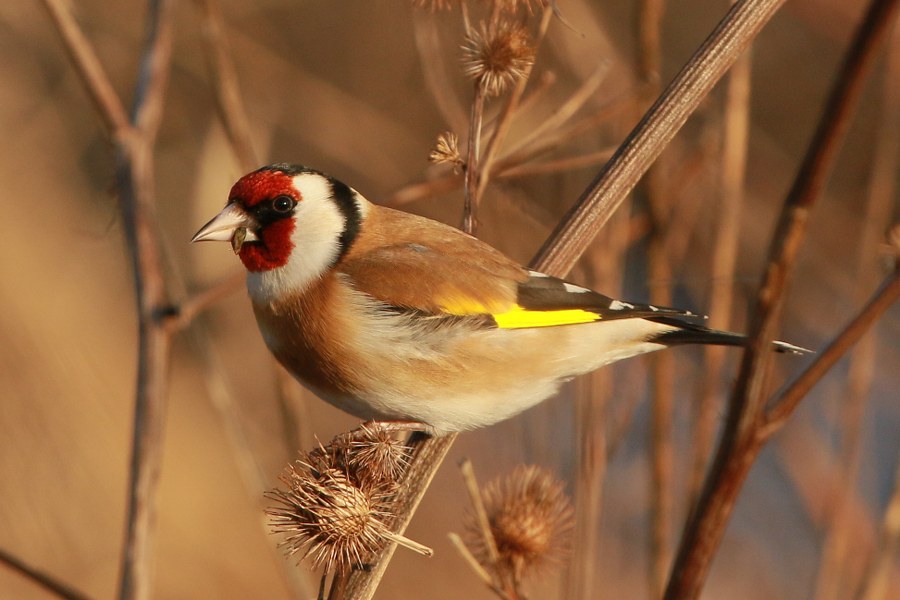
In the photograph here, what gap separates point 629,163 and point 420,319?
0.79 meters

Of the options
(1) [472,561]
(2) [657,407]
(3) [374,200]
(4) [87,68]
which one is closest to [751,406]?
(1) [472,561]

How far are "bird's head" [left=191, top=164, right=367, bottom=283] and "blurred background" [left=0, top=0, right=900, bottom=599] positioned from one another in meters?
0.20

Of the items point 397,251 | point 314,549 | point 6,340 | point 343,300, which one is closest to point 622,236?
point 397,251

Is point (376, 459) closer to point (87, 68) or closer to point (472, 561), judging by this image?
point (472, 561)

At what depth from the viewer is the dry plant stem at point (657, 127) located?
1.83 m

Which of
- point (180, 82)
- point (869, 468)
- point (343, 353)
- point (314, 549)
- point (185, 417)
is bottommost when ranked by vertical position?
point (314, 549)

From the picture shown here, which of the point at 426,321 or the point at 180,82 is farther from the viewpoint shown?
the point at 180,82

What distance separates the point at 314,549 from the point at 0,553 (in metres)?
0.67

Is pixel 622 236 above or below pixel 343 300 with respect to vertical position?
above

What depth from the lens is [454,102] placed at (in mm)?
3105

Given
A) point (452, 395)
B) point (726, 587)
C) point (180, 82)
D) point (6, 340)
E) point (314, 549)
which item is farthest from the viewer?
point (180, 82)

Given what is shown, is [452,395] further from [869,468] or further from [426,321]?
[869,468]

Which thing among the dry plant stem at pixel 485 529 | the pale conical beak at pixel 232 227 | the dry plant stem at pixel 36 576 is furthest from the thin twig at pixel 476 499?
the pale conical beak at pixel 232 227

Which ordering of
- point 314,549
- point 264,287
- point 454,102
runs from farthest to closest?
point 454,102 < point 264,287 < point 314,549
